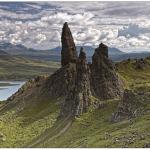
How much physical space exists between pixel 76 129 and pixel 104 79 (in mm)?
24062

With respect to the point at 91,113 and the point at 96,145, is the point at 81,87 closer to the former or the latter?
the point at 91,113

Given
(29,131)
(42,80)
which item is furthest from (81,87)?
(42,80)

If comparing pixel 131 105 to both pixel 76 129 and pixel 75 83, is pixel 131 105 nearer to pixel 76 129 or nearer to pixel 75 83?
pixel 76 129

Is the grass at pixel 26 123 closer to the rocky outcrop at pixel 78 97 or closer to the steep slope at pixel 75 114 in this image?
the steep slope at pixel 75 114

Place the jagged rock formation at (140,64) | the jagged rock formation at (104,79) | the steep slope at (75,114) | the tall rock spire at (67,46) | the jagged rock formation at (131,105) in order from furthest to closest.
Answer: the jagged rock formation at (140,64)
the tall rock spire at (67,46)
the jagged rock formation at (104,79)
the jagged rock formation at (131,105)
the steep slope at (75,114)

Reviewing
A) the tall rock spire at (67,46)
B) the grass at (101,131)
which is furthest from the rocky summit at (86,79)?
the grass at (101,131)

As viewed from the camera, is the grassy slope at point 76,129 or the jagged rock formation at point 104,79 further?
the jagged rock formation at point 104,79

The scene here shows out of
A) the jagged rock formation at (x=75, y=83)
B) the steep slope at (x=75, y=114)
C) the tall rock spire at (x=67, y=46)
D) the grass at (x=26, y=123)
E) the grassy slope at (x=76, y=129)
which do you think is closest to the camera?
the grassy slope at (x=76, y=129)

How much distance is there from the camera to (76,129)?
7538 cm

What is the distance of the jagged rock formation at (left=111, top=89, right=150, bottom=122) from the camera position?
7012cm

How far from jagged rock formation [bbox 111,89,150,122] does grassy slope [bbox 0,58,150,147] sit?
1.38m

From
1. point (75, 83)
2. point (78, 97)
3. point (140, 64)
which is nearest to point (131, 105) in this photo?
point (78, 97)

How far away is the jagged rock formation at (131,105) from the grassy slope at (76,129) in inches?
54.3

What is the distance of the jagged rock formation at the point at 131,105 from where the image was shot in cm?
7012
